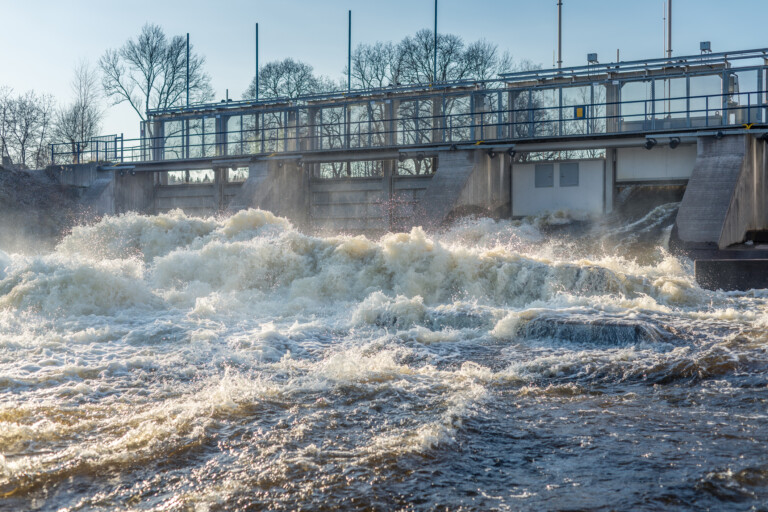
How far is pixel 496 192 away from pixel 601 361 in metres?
13.4

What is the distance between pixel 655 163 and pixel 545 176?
3020 millimetres

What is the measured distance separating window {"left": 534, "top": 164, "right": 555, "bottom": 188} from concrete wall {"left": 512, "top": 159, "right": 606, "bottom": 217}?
9 cm

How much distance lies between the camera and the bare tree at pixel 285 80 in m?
34.2

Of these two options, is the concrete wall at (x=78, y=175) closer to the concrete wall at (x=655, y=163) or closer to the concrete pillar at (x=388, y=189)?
the concrete pillar at (x=388, y=189)

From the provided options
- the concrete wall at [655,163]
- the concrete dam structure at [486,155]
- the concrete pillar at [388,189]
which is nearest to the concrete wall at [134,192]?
the concrete dam structure at [486,155]

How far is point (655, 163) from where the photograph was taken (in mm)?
18844

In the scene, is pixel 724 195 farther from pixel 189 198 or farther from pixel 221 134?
pixel 189 198

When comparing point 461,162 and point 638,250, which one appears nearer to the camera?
point 638,250

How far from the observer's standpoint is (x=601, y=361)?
7469 millimetres

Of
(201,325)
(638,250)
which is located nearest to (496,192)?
(638,250)

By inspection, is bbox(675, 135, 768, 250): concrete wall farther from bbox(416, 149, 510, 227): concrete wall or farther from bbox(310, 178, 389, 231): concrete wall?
bbox(310, 178, 389, 231): concrete wall

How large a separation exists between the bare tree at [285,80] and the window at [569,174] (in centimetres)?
1697

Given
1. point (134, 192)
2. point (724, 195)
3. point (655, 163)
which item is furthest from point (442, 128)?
point (134, 192)

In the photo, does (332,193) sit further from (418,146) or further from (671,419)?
A: (671,419)
